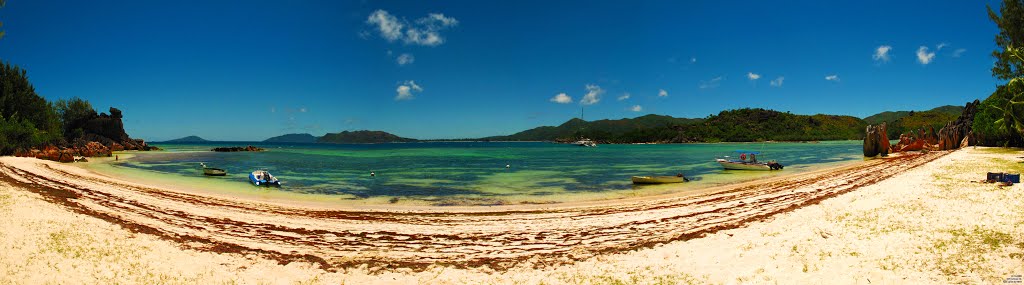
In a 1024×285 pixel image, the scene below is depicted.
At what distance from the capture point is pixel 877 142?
52.4 meters

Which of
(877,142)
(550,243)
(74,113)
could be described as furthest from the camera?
(74,113)

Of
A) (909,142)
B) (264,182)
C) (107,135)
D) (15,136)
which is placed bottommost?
(264,182)

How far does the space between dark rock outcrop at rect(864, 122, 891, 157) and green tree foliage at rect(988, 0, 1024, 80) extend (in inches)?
759

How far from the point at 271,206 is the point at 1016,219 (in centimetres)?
2723

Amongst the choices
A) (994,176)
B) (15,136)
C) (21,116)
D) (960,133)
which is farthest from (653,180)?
(21,116)

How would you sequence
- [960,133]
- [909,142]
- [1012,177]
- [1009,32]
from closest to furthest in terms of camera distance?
[1012,177] < [1009,32] < [909,142] < [960,133]

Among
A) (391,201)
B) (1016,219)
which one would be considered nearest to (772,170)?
(1016,219)

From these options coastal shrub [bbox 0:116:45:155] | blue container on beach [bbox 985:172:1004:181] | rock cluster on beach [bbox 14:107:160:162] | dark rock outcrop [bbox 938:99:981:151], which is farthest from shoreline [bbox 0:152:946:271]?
rock cluster on beach [bbox 14:107:160:162]

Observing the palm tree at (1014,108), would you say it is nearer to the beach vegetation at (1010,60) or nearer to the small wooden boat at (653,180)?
the beach vegetation at (1010,60)

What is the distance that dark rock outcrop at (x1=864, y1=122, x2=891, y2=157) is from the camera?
170 ft

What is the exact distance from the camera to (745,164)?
4269 cm

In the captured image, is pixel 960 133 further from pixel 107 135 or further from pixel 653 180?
pixel 107 135

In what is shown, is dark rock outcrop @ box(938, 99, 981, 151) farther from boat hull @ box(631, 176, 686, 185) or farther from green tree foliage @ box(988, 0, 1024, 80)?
boat hull @ box(631, 176, 686, 185)

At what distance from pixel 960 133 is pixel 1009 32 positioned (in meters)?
36.8
